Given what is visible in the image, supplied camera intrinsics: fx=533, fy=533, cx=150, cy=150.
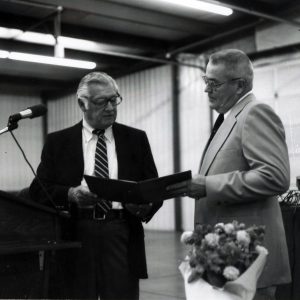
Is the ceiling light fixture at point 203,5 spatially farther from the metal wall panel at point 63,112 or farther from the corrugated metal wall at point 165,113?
the metal wall panel at point 63,112

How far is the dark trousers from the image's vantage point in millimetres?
2375

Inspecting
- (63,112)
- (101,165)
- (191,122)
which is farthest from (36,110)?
(63,112)

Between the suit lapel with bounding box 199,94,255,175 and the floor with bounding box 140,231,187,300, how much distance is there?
2.67 meters

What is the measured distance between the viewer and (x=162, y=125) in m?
11.4

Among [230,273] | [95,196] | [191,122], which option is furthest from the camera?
[191,122]

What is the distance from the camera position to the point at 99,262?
2.39 m

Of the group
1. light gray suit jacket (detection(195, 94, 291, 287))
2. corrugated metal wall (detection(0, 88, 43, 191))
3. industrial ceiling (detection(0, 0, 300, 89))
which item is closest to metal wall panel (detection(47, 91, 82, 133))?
corrugated metal wall (detection(0, 88, 43, 191))

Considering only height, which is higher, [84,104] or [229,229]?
[84,104]

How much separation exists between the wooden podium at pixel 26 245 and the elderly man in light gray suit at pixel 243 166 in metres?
0.63

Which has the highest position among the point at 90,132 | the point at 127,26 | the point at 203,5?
the point at 127,26

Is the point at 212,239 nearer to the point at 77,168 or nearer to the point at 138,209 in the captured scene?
the point at 138,209

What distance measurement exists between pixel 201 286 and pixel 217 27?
887 centimetres

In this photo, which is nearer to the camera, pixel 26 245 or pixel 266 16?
pixel 26 245

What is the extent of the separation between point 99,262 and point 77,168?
443 mm
